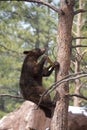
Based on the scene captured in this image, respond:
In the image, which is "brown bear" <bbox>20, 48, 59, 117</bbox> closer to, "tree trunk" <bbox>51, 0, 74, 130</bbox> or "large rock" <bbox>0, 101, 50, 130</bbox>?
"tree trunk" <bbox>51, 0, 74, 130</bbox>

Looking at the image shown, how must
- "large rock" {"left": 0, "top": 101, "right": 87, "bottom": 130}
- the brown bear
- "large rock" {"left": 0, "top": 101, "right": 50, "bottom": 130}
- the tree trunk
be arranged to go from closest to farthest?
the tree trunk, the brown bear, "large rock" {"left": 0, "top": 101, "right": 87, "bottom": 130}, "large rock" {"left": 0, "top": 101, "right": 50, "bottom": 130}

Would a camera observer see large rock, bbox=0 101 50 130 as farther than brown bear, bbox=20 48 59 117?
Yes

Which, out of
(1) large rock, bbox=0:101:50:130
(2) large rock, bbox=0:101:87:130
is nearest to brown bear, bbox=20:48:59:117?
(2) large rock, bbox=0:101:87:130

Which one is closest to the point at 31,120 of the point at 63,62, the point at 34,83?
the point at 34,83

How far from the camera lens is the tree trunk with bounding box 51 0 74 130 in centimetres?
479

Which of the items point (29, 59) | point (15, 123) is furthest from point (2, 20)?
point (29, 59)

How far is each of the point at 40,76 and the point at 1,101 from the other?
64.9 feet

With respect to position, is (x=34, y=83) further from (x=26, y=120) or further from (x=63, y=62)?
(x=26, y=120)

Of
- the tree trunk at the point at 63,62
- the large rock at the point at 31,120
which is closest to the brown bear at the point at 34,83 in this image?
the tree trunk at the point at 63,62

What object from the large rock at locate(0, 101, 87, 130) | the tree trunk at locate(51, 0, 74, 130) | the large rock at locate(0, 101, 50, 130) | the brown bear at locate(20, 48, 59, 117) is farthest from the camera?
the large rock at locate(0, 101, 50, 130)

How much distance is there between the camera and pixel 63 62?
15.8ft

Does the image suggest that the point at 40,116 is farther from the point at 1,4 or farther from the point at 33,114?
the point at 1,4

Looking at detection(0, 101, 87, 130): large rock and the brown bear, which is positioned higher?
the brown bear

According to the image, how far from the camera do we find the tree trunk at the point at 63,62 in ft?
15.7
